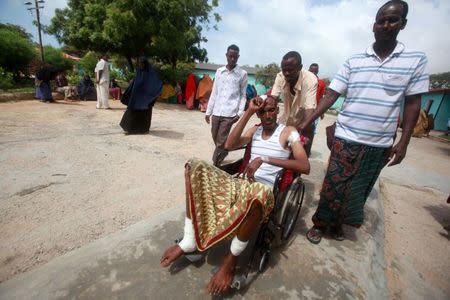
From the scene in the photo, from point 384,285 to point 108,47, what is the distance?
13.4 m

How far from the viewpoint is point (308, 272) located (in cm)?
198

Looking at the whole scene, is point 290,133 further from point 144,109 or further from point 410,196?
point 144,109

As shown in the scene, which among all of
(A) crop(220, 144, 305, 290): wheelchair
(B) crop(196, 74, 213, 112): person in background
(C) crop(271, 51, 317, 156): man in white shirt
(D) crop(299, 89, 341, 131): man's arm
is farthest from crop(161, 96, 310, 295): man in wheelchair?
(B) crop(196, 74, 213, 112): person in background

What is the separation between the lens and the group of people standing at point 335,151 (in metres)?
1.65

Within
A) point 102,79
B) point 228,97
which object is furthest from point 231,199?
point 102,79

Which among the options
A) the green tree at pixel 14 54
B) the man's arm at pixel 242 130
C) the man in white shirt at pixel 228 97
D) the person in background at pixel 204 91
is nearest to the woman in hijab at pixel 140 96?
the man in white shirt at pixel 228 97

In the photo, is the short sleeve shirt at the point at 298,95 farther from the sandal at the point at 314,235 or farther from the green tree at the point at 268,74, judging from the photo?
the green tree at the point at 268,74

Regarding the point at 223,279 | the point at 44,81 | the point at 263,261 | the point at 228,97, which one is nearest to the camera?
the point at 223,279

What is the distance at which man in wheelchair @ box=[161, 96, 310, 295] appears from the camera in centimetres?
160

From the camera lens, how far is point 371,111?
2043 mm

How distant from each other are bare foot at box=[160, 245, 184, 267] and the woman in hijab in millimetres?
4213

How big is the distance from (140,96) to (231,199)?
4.35 meters

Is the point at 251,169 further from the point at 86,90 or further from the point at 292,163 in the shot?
the point at 86,90

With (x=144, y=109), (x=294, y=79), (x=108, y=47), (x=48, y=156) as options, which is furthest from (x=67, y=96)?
(x=294, y=79)
